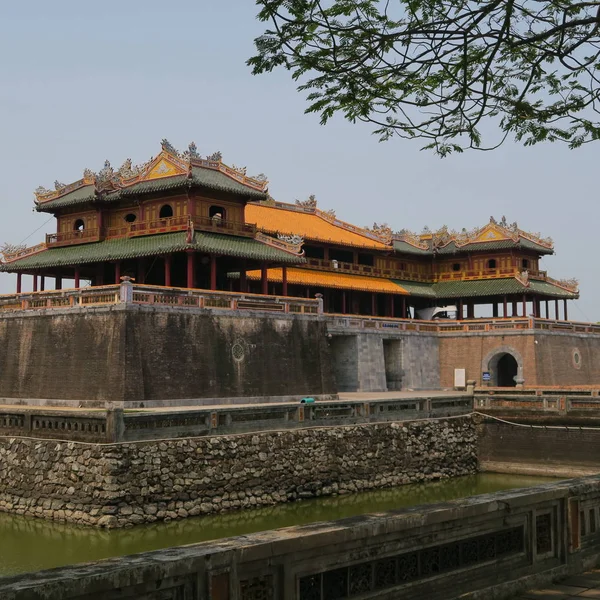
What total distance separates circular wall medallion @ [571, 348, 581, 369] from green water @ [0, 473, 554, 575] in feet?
64.2

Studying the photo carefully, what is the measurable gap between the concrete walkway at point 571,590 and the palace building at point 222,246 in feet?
73.4

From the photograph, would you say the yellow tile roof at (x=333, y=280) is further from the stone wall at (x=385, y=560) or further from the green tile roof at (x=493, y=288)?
the stone wall at (x=385, y=560)

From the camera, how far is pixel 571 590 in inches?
326

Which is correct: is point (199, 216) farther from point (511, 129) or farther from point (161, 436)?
point (511, 129)

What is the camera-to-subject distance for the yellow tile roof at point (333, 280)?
126 feet

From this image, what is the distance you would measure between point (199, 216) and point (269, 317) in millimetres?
4879

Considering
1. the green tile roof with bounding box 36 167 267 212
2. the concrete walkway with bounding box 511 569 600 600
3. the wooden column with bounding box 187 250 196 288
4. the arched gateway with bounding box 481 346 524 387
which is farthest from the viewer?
the arched gateway with bounding box 481 346 524 387

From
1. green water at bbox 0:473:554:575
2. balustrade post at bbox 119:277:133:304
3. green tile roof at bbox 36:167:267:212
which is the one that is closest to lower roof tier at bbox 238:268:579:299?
green tile roof at bbox 36:167:267:212

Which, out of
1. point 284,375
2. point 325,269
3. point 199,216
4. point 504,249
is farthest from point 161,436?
point 504,249

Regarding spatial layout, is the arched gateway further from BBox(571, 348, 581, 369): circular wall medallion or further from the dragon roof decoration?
the dragon roof decoration

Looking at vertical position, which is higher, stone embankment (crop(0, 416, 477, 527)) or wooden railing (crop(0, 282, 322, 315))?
wooden railing (crop(0, 282, 322, 315))

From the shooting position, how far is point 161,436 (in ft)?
69.2

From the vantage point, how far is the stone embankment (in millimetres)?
20047

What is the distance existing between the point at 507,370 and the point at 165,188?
2118 cm
